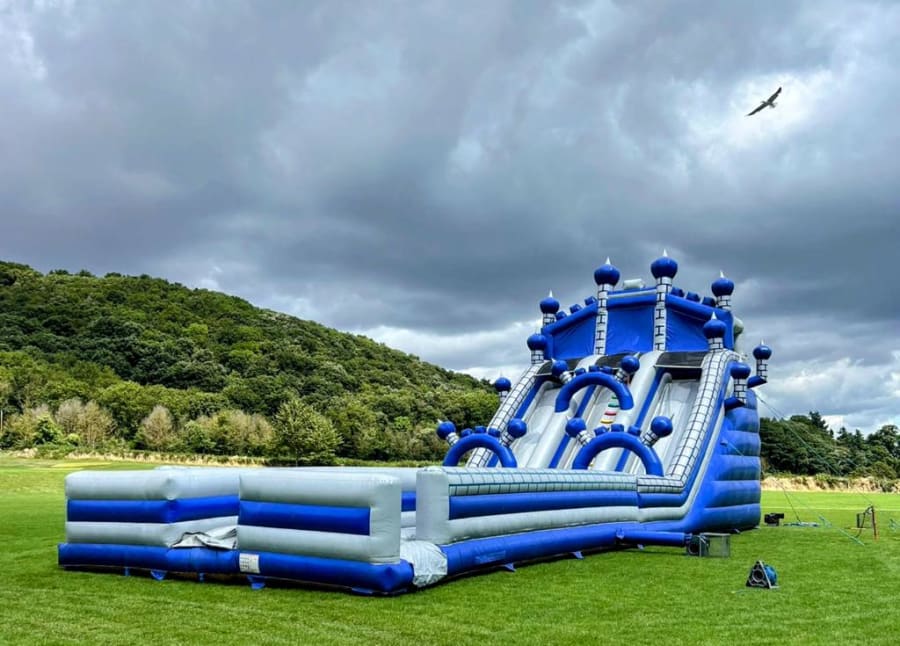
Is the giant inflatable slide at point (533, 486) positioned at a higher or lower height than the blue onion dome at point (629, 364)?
lower

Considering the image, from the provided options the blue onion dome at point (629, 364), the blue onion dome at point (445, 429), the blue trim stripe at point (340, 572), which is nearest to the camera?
the blue trim stripe at point (340, 572)

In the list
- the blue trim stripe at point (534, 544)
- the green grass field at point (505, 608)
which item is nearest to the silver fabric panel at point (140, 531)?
the green grass field at point (505, 608)

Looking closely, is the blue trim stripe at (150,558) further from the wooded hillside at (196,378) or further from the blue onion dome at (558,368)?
the wooded hillside at (196,378)

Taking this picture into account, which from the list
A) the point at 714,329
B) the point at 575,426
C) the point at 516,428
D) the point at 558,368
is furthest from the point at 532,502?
the point at 714,329

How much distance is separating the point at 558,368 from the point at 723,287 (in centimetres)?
326

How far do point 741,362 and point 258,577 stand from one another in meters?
8.94

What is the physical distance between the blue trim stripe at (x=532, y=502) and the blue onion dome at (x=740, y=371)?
3.61m

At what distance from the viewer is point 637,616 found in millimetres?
5531

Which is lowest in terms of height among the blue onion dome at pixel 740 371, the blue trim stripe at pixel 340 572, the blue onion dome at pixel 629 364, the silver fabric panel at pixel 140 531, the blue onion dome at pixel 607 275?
the blue trim stripe at pixel 340 572

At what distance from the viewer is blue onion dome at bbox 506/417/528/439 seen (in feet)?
40.3

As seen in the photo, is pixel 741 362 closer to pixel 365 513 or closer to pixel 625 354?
pixel 625 354

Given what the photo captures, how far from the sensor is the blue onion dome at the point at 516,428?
12.3 meters

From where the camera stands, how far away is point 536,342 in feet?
47.0

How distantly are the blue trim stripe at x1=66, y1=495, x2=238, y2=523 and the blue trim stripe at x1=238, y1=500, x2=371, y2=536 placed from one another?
0.75 meters
